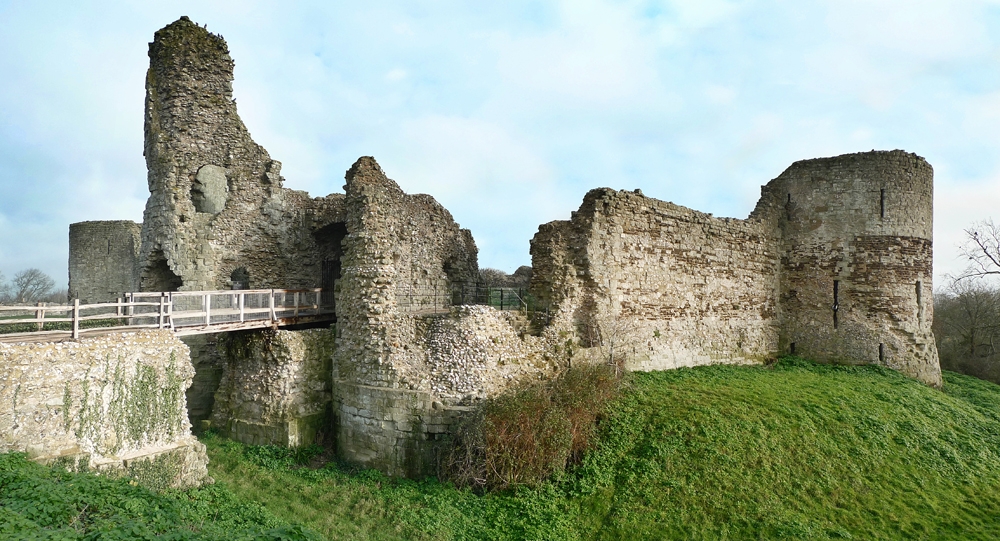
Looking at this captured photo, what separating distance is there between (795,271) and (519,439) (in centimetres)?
1306

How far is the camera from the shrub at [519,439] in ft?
28.5

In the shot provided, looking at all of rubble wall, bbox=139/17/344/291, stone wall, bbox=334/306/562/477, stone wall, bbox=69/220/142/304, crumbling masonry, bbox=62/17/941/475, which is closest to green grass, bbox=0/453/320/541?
stone wall, bbox=334/306/562/477

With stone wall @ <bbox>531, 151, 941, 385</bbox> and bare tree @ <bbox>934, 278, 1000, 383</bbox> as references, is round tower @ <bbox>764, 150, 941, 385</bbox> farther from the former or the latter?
bare tree @ <bbox>934, 278, 1000, 383</bbox>

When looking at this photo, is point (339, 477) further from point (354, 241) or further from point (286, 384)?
point (354, 241)

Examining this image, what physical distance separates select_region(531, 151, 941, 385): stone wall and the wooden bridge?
699cm

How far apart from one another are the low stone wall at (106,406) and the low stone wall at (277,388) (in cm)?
204

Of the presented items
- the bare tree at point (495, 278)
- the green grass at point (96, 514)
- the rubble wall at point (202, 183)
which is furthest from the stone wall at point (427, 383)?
the bare tree at point (495, 278)

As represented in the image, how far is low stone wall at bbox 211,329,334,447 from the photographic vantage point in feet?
37.4

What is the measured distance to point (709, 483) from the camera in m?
8.30

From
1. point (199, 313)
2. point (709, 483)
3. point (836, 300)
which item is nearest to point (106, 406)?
point (199, 313)

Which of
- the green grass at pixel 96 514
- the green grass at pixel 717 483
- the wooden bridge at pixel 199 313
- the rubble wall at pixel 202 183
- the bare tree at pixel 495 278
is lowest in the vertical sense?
the green grass at pixel 717 483

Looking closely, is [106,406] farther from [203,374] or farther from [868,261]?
[868,261]

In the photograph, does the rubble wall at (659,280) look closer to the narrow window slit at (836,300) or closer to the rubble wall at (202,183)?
the narrow window slit at (836,300)

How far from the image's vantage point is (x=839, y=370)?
15.4 meters
